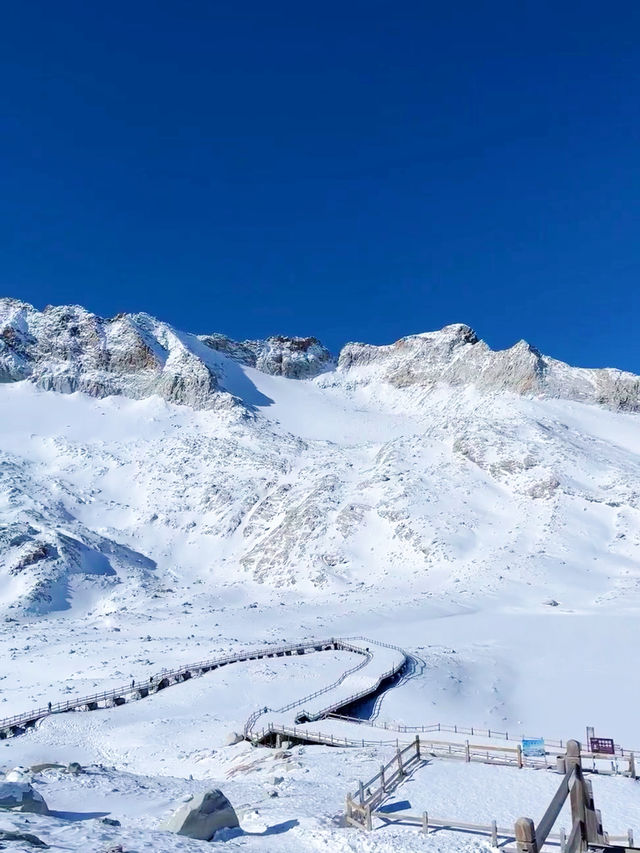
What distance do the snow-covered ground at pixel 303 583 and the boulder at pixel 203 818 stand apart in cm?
70

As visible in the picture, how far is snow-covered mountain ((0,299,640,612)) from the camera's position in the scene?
88.3 meters

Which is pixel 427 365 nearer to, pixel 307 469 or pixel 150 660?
pixel 307 469

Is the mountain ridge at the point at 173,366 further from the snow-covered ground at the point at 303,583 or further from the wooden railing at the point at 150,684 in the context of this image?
the wooden railing at the point at 150,684

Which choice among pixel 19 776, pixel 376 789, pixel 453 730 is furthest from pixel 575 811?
pixel 453 730

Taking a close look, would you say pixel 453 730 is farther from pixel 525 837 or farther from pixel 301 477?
pixel 301 477

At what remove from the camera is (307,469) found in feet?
411

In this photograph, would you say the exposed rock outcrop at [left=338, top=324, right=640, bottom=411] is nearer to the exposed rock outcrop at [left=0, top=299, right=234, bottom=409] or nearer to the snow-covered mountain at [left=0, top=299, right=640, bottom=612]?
the snow-covered mountain at [left=0, top=299, right=640, bottom=612]

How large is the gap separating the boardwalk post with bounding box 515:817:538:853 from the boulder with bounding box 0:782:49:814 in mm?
13994

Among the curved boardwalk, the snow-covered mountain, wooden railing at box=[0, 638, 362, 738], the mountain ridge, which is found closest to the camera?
the curved boardwalk

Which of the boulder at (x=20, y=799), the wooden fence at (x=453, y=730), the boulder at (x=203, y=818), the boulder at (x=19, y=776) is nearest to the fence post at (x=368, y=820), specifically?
the boulder at (x=203, y=818)

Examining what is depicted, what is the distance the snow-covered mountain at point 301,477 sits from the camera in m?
88.3

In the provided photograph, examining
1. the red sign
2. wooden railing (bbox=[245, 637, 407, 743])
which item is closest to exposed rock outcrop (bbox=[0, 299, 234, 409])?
wooden railing (bbox=[245, 637, 407, 743])

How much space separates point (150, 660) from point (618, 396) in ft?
423

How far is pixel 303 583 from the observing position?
90.6 meters
